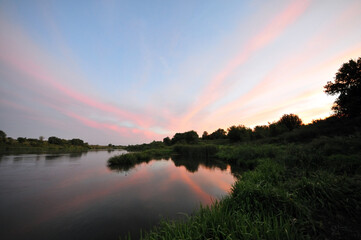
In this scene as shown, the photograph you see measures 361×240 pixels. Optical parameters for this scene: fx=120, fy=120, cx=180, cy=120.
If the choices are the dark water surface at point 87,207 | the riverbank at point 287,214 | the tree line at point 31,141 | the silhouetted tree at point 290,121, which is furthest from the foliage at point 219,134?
the tree line at point 31,141

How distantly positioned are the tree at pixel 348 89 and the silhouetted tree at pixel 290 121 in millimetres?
18885

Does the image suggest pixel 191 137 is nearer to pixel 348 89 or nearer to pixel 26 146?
pixel 348 89

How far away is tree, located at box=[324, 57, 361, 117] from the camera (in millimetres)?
16500

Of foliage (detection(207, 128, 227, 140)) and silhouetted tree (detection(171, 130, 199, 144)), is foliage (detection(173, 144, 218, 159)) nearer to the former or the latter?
silhouetted tree (detection(171, 130, 199, 144))

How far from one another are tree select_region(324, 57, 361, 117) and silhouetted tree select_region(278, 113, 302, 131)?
62.0 ft

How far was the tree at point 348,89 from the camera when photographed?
16.5m

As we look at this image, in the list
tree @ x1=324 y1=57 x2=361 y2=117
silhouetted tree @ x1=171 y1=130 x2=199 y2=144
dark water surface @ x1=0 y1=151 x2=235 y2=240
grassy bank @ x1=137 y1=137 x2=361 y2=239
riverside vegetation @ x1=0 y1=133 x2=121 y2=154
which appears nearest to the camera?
grassy bank @ x1=137 y1=137 x2=361 y2=239

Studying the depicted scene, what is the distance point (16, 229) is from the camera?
4164 mm

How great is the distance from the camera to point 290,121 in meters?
37.2

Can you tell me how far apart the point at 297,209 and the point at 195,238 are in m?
3.06

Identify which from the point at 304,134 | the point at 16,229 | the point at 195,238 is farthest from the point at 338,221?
the point at 304,134

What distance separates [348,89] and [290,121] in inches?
849

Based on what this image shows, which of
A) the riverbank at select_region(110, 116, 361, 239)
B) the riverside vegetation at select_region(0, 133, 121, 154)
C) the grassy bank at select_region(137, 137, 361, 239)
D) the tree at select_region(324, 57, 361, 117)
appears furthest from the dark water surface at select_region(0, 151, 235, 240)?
the riverside vegetation at select_region(0, 133, 121, 154)

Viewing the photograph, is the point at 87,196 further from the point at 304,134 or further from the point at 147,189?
the point at 304,134
